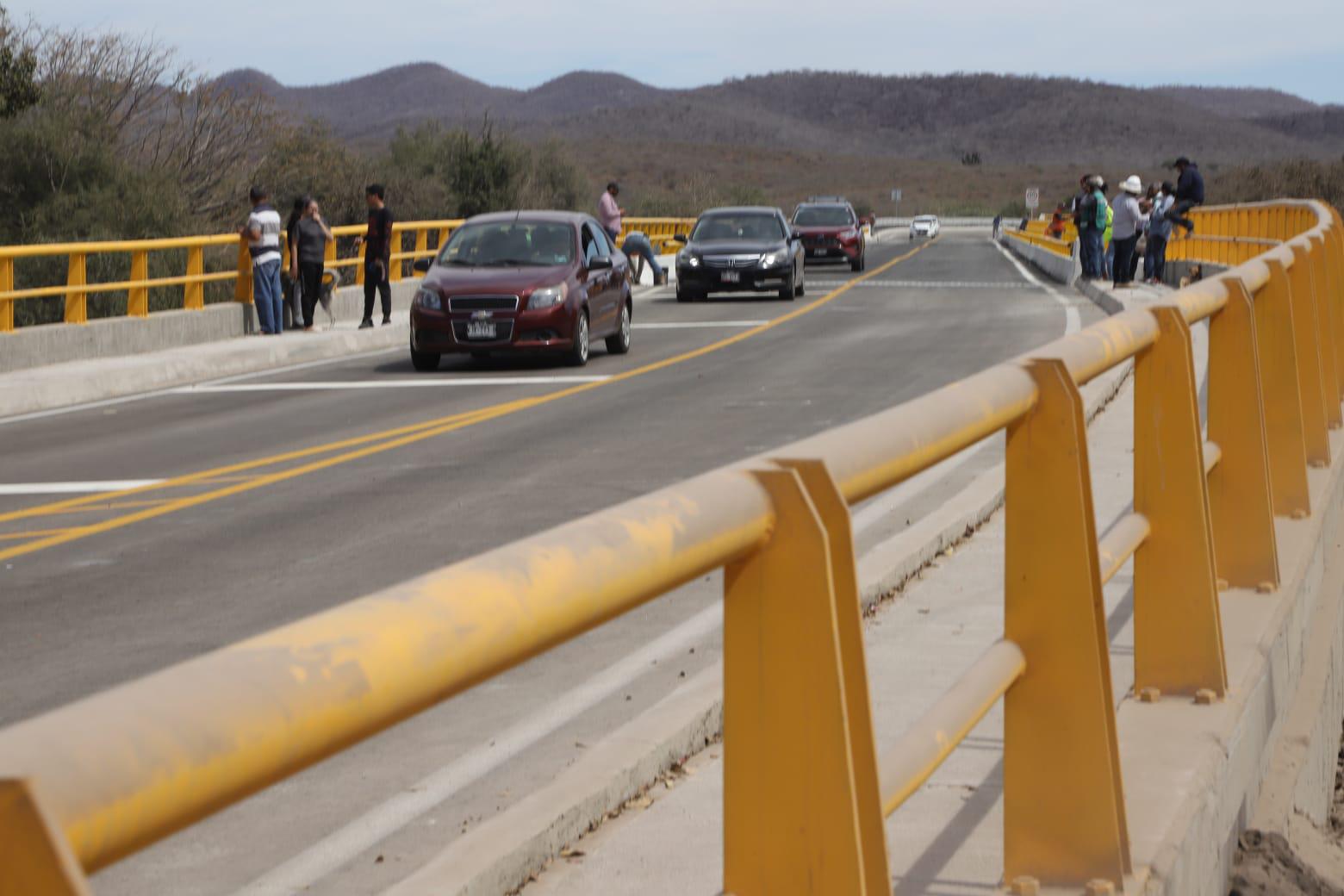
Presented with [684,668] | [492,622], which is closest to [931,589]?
[684,668]

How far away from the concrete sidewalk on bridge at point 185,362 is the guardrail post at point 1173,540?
14.2 m

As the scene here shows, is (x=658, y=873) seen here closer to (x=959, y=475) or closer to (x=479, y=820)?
(x=479, y=820)

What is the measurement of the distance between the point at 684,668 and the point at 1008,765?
3.12 meters

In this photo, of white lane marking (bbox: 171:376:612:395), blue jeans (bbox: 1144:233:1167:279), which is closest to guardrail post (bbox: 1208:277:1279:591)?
white lane marking (bbox: 171:376:612:395)

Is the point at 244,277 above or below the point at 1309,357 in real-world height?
below

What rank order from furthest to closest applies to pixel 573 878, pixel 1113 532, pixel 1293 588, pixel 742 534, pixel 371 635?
1. pixel 1293 588
2. pixel 1113 532
3. pixel 573 878
4. pixel 742 534
5. pixel 371 635

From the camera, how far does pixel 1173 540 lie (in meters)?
5.29

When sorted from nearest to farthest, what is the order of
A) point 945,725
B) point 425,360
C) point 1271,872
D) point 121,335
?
point 945,725
point 1271,872
point 425,360
point 121,335

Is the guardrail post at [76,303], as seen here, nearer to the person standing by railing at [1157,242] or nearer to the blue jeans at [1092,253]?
the blue jeans at [1092,253]

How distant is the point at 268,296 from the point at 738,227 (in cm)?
1206

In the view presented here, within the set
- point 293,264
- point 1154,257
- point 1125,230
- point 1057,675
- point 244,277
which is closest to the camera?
point 1057,675

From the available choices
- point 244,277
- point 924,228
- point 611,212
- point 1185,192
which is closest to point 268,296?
point 244,277

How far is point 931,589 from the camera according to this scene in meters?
7.56

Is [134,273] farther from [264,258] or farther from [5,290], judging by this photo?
[5,290]
